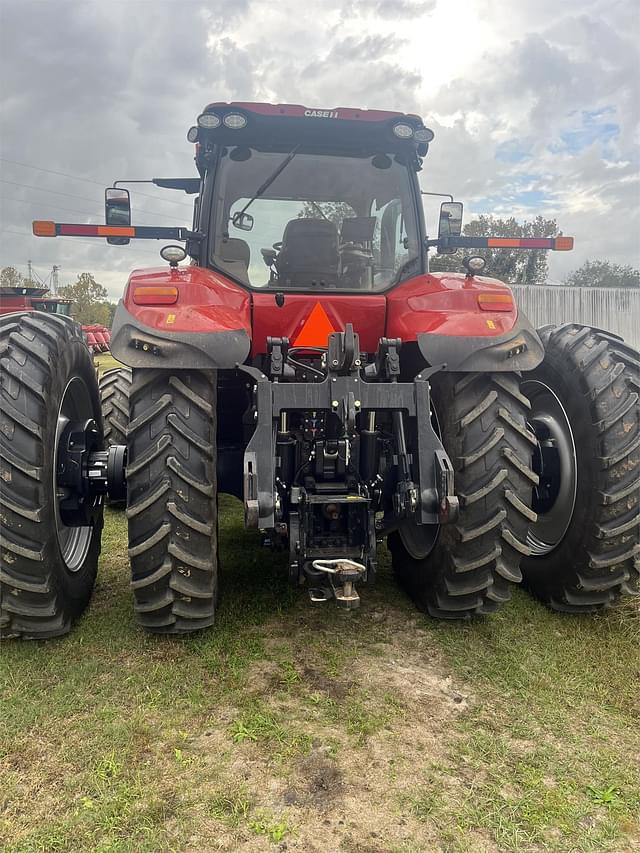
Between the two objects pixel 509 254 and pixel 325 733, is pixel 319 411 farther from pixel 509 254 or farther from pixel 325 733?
pixel 509 254

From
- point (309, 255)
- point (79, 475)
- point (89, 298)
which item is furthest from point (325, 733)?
point (89, 298)

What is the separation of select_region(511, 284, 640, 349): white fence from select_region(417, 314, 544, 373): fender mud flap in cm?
2765

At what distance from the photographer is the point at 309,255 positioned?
3.54 metres

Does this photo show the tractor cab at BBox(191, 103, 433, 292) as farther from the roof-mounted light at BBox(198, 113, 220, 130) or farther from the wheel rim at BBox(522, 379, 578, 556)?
the wheel rim at BBox(522, 379, 578, 556)

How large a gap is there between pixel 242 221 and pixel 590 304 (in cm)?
2896

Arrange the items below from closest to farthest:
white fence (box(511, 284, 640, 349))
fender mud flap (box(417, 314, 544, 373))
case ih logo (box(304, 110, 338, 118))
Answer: fender mud flap (box(417, 314, 544, 373)) < case ih logo (box(304, 110, 338, 118)) < white fence (box(511, 284, 640, 349))

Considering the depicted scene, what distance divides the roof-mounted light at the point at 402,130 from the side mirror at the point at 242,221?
100cm

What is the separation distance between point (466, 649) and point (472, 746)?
28.8 inches

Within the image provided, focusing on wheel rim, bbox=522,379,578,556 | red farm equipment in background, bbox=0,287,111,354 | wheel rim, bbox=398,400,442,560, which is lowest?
wheel rim, bbox=398,400,442,560

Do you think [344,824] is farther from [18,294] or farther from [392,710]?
[18,294]

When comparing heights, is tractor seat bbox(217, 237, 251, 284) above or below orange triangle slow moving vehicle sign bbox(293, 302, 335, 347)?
above

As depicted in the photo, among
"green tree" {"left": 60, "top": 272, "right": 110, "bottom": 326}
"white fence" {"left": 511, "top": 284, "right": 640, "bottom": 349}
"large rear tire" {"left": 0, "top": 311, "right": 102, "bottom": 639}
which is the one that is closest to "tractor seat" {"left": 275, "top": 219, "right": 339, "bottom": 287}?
"large rear tire" {"left": 0, "top": 311, "right": 102, "bottom": 639}

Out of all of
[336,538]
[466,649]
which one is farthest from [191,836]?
[466,649]

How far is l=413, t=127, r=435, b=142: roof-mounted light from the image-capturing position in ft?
11.7
